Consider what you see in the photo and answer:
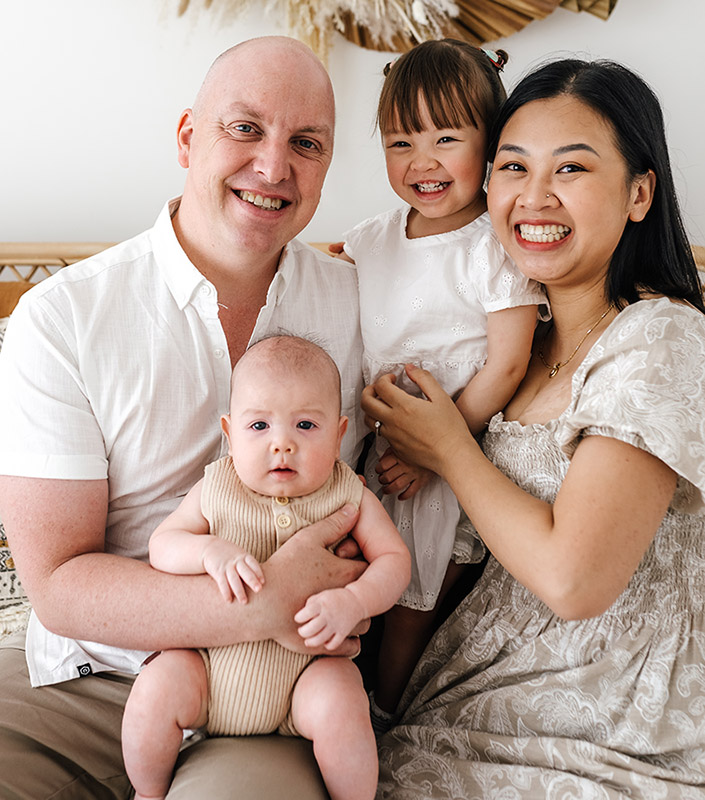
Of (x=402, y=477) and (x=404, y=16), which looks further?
(x=404, y=16)

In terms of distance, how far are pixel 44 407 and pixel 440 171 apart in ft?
2.97

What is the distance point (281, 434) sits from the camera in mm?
1292

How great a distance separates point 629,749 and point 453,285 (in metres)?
0.93

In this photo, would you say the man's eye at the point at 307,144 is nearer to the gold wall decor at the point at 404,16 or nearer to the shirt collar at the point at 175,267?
the shirt collar at the point at 175,267

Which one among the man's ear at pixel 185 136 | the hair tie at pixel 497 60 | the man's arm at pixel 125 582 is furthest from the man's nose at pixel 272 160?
the man's arm at pixel 125 582

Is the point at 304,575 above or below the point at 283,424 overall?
below

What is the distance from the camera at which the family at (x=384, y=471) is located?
122 centimetres

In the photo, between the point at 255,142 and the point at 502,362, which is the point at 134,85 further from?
the point at 502,362

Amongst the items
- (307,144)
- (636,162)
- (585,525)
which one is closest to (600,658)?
(585,525)

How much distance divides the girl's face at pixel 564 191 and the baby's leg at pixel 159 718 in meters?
0.94

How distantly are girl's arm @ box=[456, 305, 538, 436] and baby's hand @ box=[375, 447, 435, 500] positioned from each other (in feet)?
0.52

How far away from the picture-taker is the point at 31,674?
4.74 ft

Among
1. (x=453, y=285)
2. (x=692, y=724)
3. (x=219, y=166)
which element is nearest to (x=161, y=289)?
(x=219, y=166)

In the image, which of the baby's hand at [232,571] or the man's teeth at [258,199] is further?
the man's teeth at [258,199]
